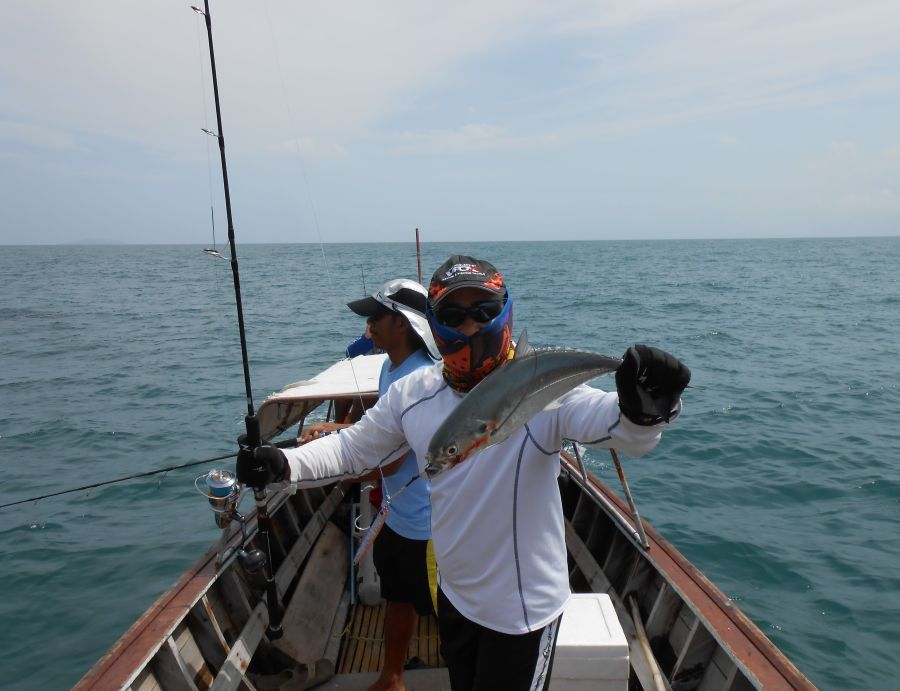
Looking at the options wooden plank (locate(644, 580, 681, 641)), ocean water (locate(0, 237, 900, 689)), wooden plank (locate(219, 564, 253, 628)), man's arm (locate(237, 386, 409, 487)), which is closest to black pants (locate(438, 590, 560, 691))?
man's arm (locate(237, 386, 409, 487))

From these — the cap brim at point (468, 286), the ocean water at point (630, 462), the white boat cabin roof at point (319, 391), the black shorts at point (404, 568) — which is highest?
the cap brim at point (468, 286)

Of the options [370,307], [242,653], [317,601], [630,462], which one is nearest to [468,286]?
[370,307]

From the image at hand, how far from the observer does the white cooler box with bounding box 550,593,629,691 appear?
315 cm

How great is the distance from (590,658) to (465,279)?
7.45 feet

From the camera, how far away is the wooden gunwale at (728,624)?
3.02 m

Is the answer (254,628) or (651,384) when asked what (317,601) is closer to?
(254,628)

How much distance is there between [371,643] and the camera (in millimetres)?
4828

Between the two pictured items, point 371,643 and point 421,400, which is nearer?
point 421,400

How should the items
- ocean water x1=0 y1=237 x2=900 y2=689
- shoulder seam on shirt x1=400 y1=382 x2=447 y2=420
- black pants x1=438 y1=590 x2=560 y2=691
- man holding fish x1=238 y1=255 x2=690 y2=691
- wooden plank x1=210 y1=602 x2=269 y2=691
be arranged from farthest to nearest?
ocean water x1=0 y1=237 x2=900 y2=689 < wooden plank x1=210 y1=602 x2=269 y2=691 < shoulder seam on shirt x1=400 y1=382 x2=447 y2=420 < black pants x1=438 y1=590 x2=560 y2=691 < man holding fish x1=238 y1=255 x2=690 y2=691

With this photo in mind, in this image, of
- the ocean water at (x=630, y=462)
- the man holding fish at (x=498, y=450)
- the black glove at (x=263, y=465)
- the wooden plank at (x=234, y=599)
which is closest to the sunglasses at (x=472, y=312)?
the man holding fish at (x=498, y=450)

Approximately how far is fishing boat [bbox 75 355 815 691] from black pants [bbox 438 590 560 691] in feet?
3.83

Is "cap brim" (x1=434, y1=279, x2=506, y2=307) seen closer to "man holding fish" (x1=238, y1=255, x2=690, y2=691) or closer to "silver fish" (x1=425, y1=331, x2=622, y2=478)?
"man holding fish" (x1=238, y1=255, x2=690, y2=691)

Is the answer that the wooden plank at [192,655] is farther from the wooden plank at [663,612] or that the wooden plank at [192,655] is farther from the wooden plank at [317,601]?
the wooden plank at [663,612]

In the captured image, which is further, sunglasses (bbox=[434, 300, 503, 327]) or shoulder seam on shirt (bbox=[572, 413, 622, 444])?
sunglasses (bbox=[434, 300, 503, 327])
